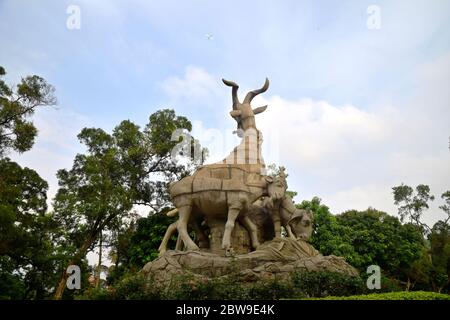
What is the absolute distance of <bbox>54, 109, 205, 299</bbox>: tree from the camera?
22.1 meters

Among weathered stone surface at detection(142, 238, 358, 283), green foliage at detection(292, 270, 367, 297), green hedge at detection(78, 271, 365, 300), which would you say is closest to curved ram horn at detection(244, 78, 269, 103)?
weathered stone surface at detection(142, 238, 358, 283)

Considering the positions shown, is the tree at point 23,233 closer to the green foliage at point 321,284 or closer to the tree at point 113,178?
the tree at point 113,178

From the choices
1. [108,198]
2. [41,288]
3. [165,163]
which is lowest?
[41,288]

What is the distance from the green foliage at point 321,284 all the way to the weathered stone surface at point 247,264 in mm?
1271

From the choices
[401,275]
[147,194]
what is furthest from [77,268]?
[401,275]

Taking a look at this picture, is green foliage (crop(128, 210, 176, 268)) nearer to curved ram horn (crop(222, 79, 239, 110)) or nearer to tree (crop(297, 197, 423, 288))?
tree (crop(297, 197, 423, 288))

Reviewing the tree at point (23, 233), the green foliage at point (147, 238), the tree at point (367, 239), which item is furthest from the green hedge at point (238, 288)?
the tree at point (367, 239)

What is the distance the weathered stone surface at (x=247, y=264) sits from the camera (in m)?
11.1

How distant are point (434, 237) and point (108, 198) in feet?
69.2

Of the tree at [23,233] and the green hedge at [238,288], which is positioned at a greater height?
the tree at [23,233]

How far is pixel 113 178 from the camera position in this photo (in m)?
24.1

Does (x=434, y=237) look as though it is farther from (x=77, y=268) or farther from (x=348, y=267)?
(x=77, y=268)

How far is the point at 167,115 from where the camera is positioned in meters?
25.9

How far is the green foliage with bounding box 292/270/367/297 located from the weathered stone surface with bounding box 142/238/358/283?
127 cm
